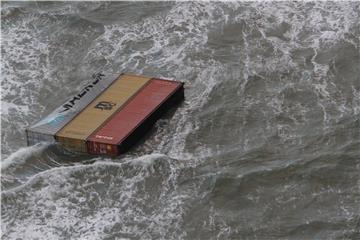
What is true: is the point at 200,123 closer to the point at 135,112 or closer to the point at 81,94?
the point at 135,112

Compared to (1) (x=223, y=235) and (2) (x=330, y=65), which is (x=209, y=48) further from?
(1) (x=223, y=235)

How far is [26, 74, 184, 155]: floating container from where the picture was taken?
36.1 m

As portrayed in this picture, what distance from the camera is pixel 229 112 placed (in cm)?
3900

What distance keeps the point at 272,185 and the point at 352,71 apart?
11090mm

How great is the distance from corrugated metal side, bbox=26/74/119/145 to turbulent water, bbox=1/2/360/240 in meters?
0.85

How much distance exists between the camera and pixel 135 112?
124 ft

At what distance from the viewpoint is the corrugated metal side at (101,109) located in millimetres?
36438

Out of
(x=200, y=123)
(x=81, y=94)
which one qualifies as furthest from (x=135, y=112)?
(x=81, y=94)

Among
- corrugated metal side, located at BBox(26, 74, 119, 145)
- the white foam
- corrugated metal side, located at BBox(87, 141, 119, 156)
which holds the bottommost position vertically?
the white foam

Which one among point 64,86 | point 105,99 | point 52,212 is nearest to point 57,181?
point 52,212

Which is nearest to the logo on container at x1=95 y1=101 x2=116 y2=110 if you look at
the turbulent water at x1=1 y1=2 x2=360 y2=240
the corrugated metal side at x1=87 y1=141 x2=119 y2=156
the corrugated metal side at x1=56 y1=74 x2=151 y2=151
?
the corrugated metal side at x1=56 y1=74 x2=151 y2=151

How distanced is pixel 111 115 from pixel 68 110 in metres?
2.32

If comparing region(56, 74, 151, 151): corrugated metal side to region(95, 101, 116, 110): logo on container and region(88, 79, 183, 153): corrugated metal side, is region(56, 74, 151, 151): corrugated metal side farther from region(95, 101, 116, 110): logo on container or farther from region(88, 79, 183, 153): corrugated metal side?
region(88, 79, 183, 153): corrugated metal side

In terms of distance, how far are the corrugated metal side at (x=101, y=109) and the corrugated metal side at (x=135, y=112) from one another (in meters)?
0.36
